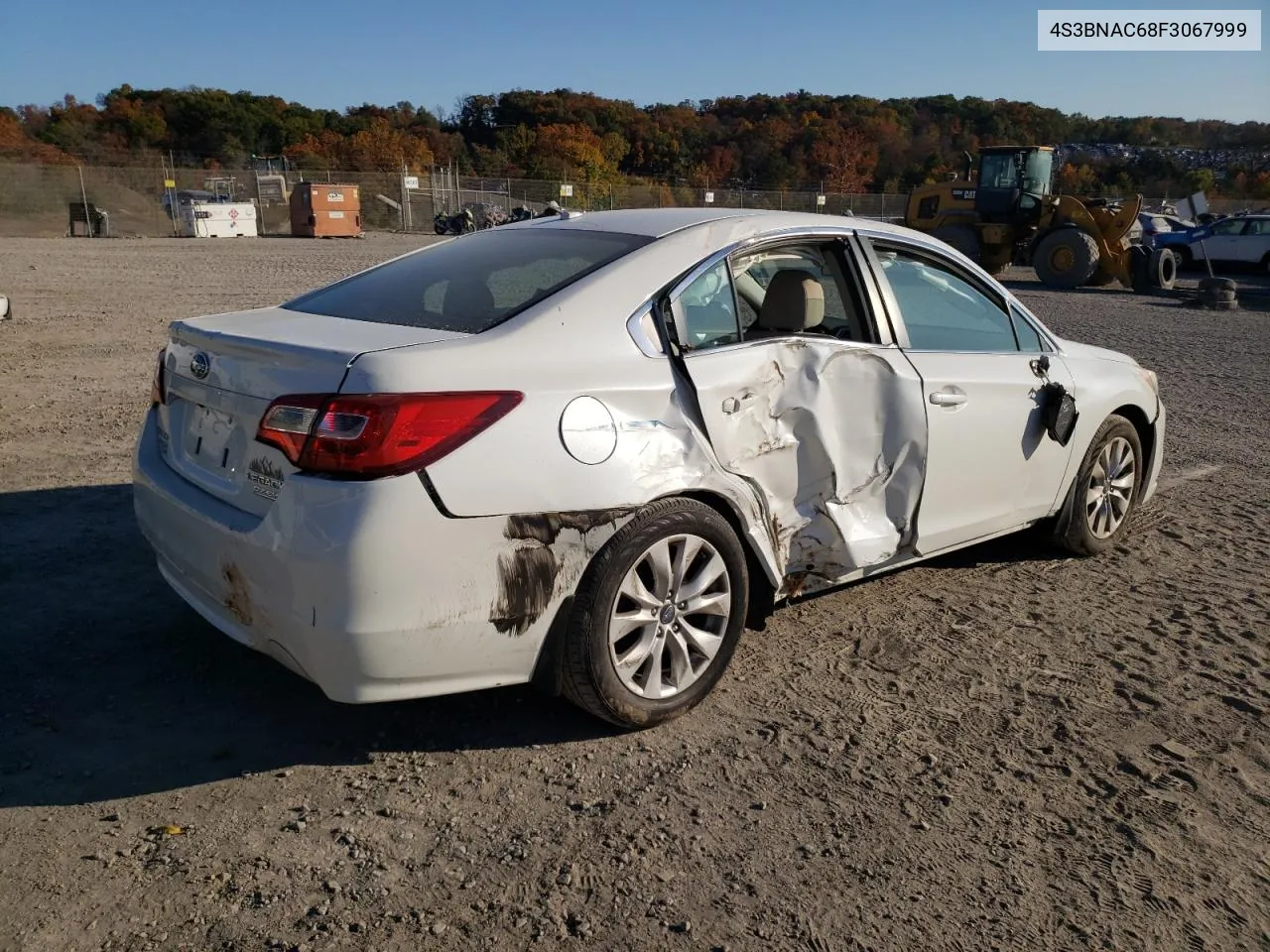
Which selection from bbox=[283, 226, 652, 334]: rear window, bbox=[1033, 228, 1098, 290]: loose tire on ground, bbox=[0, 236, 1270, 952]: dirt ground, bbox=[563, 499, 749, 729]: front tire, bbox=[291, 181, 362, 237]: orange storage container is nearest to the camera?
bbox=[0, 236, 1270, 952]: dirt ground

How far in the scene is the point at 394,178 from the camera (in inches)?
2215

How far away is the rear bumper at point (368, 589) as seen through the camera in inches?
113

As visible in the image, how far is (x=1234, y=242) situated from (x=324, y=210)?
3219 centimetres

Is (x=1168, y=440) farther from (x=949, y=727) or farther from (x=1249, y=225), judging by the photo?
(x=1249, y=225)

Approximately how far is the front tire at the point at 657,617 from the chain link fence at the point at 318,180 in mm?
43211

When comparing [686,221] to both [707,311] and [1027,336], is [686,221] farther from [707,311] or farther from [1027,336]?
[1027,336]

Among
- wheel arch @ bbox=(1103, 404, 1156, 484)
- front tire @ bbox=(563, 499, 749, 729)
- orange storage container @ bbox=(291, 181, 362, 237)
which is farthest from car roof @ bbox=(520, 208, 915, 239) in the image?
orange storage container @ bbox=(291, 181, 362, 237)

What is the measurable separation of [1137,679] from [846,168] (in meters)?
85.4

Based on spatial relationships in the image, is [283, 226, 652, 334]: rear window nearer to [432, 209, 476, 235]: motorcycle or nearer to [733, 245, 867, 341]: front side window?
[733, 245, 867, 341]: front side window

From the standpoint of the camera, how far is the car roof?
392cm

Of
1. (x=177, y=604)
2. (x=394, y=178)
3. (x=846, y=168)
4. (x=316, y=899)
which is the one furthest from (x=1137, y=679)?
(x=846, y=168)

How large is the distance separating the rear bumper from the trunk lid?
0.38 feet

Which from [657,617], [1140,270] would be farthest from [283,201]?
[657,617]

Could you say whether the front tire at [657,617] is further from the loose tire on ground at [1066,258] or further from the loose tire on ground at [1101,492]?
the loose tire on ground at [1066,258]
